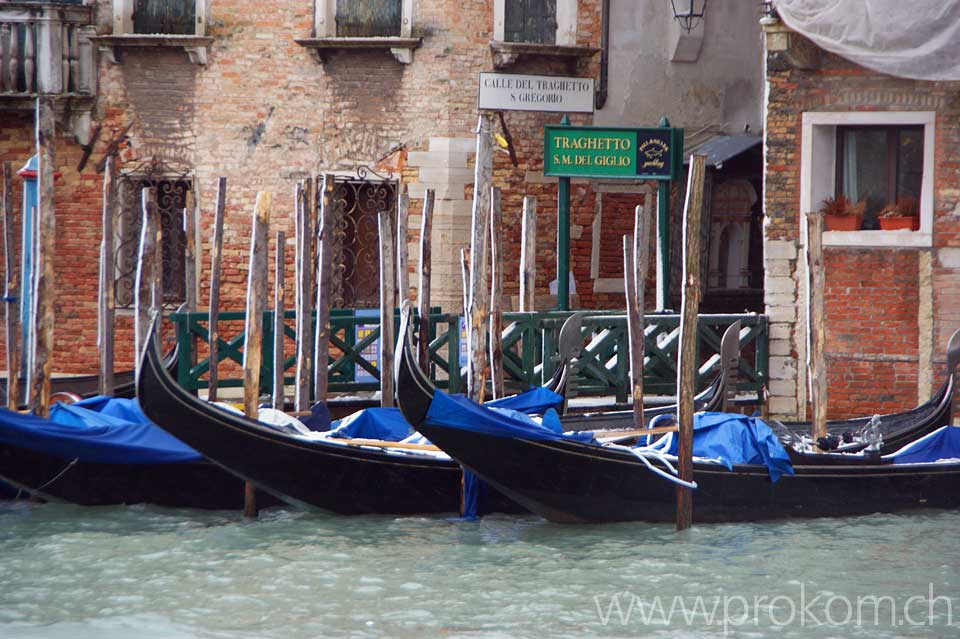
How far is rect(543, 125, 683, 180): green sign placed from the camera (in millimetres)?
10750

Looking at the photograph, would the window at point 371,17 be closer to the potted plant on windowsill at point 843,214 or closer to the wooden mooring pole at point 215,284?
the wooden mooring pole at point 215,284

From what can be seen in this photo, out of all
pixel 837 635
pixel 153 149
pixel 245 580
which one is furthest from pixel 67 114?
pixel 837 635

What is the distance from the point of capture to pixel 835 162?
10227 mm

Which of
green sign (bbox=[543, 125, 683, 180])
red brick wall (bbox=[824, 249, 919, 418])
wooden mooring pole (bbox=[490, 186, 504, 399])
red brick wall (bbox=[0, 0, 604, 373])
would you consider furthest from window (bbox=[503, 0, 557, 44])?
red brick wall (bbox=[824, 249, 919, 418])

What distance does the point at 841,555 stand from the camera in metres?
7.16

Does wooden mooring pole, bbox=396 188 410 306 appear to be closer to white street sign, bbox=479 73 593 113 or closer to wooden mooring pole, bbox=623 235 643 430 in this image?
wooden mooring pole, bbox=623 235 643 430

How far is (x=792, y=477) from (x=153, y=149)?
6247 mm

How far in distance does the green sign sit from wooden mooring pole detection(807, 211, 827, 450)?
8.62 ft

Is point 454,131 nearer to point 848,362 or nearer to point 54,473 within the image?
point 848,362

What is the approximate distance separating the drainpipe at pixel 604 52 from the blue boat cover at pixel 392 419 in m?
4.04

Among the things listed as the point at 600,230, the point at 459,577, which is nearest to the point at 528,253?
the point at 600,230

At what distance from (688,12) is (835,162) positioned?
7.11ft

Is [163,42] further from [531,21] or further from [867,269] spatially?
[867,269]

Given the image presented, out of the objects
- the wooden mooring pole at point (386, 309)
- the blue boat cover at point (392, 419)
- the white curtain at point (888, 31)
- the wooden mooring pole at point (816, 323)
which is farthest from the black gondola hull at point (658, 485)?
the white curtain at point (888, 31)
